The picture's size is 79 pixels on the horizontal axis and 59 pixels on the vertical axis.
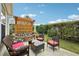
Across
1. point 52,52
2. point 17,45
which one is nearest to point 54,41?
point 52,52

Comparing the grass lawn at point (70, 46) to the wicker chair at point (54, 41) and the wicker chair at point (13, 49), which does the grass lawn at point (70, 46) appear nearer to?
the wicker chair at point (54, 41)

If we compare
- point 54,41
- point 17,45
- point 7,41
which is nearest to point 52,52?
point 54,41

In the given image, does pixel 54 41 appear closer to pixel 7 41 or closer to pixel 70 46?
pixel 70 46

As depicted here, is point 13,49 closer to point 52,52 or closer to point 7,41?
point 7,41

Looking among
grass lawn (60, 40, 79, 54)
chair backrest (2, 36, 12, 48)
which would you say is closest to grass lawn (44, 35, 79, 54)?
grass lawn (60, 40, 79, 54)

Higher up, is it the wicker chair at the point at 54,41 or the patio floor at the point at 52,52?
the wicker chair at the point at 54,41

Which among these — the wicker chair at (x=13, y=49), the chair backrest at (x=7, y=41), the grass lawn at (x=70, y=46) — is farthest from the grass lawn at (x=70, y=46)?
the chair backrest at (x=7, y=41)

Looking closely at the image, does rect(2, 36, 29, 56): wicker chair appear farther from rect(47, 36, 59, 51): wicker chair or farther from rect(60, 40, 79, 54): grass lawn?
rect(60, 40, 79, 54): grass lawn

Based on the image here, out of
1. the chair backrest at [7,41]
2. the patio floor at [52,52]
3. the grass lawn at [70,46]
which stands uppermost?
the chair backrest at [7,41]

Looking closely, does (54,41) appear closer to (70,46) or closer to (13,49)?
(70,46)

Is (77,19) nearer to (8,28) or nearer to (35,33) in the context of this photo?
(35,33)

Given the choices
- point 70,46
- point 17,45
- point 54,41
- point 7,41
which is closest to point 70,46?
point 70,46

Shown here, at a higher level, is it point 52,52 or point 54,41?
point 54,41

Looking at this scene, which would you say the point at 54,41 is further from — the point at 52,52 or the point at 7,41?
the point at 7,41
